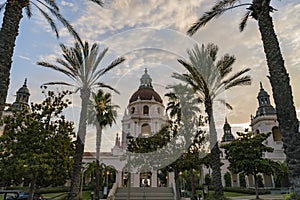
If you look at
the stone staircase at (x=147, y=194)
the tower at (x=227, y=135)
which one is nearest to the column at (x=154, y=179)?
the stone staircase at (x=147, y=194)

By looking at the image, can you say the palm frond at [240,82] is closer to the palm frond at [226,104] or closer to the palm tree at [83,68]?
the palm frond at [226,104]

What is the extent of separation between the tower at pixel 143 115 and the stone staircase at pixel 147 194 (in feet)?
54.9

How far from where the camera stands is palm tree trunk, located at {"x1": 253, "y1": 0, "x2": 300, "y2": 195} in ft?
25.7

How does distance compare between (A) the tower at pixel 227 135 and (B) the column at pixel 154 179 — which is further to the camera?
(A) the tower at pixel 227 135

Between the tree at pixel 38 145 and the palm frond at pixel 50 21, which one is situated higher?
the palm frond at pixel 50 21

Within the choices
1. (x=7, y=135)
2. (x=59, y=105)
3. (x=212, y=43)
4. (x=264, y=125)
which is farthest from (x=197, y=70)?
(x=264, y=125)

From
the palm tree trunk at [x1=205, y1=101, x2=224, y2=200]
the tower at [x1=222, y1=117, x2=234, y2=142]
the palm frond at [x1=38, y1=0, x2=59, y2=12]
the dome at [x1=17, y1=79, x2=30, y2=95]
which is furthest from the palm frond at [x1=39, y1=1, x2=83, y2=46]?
the tower at [x1=222, y1=117, x2=234, y2=142]

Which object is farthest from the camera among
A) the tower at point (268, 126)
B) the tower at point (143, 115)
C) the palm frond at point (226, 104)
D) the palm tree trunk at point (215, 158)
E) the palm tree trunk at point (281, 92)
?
the tower at point (143, 115)

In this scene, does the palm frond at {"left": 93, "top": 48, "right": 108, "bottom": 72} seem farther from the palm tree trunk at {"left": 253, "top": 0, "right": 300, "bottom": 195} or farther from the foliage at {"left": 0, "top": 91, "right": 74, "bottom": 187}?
the palm tree trunk at {"left": 253, "top": 0, "right": 300, "bottom": 195}

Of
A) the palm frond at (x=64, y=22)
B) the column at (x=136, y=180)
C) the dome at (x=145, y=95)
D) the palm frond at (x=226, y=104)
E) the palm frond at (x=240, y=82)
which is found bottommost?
the column at (x=136, y=180)

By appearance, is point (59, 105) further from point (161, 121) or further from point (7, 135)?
point (161, 121)

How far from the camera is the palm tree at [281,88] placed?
7848 millimetres

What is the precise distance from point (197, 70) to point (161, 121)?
105 ft

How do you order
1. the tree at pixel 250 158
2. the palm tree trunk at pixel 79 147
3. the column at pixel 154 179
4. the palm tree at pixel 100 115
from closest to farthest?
1. the palm tree trunk at pixel 79 147
2. the tree at pixel 250 158
3. the palm tree at pixel 100 115
4. the column at pixel 154 179
